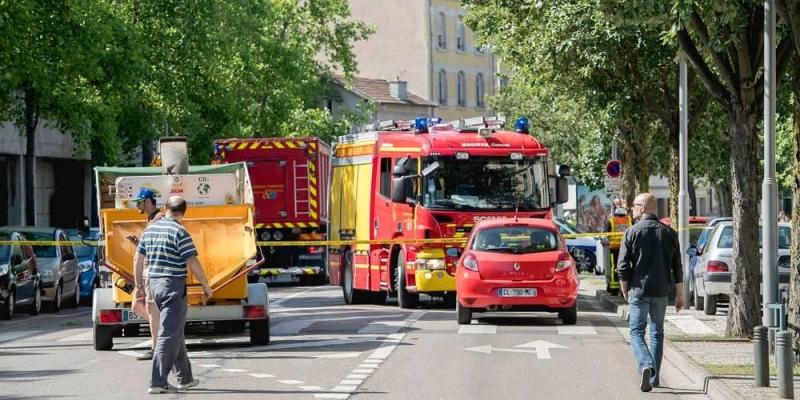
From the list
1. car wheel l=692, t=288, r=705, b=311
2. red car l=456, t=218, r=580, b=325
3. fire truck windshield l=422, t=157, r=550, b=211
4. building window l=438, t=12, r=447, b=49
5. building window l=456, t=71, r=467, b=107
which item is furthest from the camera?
building window l=456, t=71, r=467, b=107

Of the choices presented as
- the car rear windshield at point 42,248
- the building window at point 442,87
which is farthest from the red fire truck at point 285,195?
the building window at point 442,87

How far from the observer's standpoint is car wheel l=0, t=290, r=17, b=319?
30.3 meters

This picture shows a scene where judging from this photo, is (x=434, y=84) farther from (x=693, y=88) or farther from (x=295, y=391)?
(x=295, y=391)

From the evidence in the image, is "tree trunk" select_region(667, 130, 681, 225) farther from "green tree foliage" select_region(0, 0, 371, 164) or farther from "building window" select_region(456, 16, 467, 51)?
"building window" select_region(456, 16, 467, 51)

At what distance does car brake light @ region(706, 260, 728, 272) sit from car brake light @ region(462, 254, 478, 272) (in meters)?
4.46

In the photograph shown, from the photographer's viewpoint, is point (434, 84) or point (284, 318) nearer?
point (284, 318)

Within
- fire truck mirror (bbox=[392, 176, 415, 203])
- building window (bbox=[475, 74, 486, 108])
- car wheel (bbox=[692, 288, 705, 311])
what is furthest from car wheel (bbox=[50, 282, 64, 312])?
building window (bbox=[475, 74, 486, 108])

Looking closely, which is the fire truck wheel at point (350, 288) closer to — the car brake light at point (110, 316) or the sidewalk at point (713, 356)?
the sidewalk at point (713, 356)

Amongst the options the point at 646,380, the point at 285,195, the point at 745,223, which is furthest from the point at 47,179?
the point at 646,380

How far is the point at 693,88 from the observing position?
36906mm

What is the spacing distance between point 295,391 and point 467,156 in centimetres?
1367

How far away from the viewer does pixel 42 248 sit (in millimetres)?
34312

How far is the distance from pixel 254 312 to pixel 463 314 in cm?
497

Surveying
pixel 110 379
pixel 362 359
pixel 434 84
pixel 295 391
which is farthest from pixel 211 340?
pixel 434 84
